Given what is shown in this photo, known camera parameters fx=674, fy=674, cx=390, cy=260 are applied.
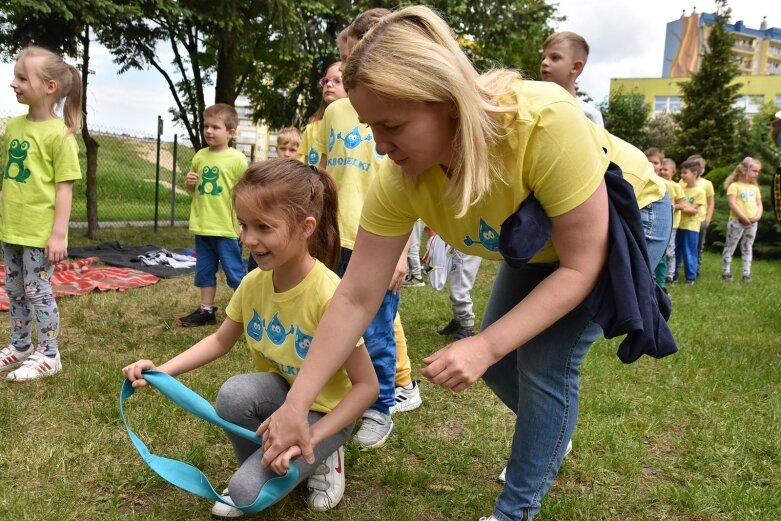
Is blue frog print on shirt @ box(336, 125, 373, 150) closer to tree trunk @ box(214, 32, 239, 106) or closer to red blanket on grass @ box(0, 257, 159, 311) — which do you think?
red blanket on grass @ box(0, 257, 159, 311)

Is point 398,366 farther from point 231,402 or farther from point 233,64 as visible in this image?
point 233,64

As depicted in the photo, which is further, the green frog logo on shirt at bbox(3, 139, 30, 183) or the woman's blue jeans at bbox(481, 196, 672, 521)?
the green frog logo on shirt at bbox(3, 139, 30, 183)

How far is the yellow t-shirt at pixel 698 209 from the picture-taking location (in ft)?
30.8

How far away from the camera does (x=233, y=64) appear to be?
39.7 ft

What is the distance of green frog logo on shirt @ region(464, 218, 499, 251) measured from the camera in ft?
5.83

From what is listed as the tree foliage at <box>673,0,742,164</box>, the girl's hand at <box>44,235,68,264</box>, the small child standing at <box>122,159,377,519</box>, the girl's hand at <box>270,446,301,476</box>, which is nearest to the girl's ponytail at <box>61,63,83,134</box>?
the girl's hand at <box>44,235,68,264</box>

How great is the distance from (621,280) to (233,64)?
11.6 meters

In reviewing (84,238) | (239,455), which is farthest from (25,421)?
(84,238)

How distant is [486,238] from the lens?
1822mm

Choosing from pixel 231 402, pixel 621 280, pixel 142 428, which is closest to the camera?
pixel 621 280

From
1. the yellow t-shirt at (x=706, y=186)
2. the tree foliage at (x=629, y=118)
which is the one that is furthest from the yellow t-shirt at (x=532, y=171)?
the tree foliage at (x=629, y=118)

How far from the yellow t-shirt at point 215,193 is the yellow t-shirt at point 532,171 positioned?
11.7ft

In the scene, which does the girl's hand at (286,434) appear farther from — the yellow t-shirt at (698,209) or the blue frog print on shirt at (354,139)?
the yellow t-shirt at (698,209)

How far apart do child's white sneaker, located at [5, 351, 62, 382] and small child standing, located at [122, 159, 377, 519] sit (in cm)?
173
